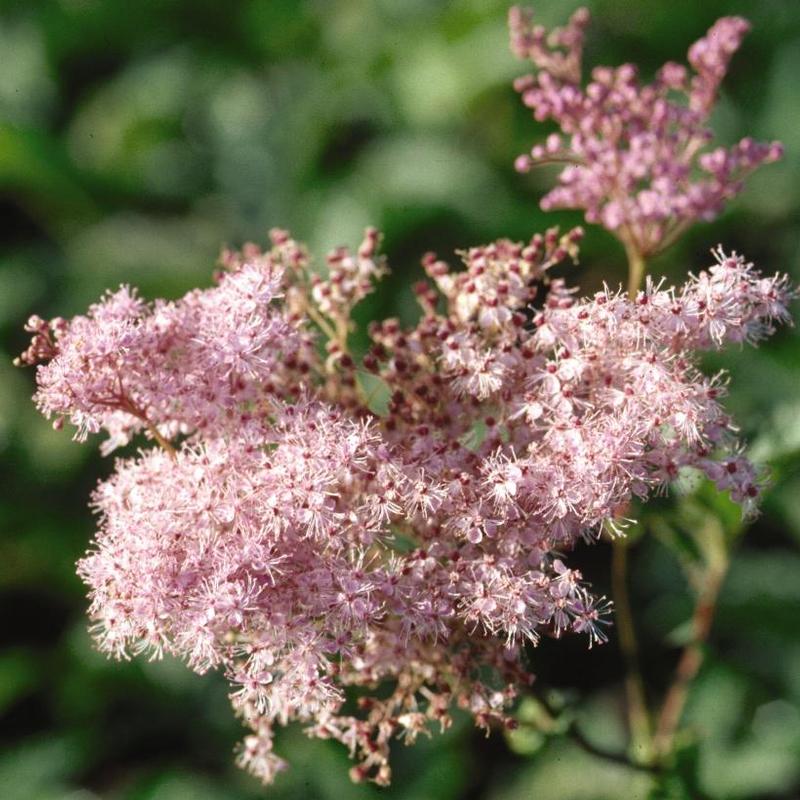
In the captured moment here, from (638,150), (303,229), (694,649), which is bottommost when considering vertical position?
(694,649)

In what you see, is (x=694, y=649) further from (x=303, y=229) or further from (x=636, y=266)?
(x=303, y=229)

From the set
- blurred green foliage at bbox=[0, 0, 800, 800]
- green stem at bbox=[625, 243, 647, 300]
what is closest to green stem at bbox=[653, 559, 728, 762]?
blurred green foliage at bbox=[0, 0, 800, 800]

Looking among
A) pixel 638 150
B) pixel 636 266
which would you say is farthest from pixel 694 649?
pixel 638 150

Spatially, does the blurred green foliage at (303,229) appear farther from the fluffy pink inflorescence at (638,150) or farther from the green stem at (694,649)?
the fluffy pink inflorescence at (638,150)

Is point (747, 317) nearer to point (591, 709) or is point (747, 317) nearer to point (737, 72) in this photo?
point (591, 709)

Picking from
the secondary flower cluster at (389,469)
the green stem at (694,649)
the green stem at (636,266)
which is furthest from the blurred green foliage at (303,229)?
the secondary flower cluster at (389,469)

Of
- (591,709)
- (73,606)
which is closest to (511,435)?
(591,709)

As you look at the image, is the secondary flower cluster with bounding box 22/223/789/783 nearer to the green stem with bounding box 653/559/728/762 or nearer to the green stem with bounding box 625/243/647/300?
the green stem with bounding box 625/243/647/300
